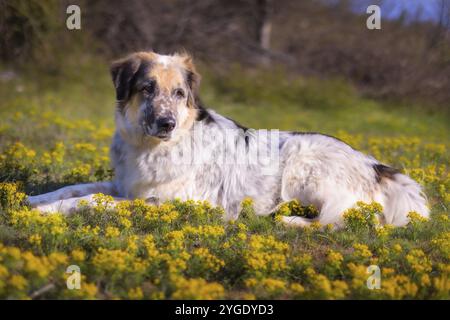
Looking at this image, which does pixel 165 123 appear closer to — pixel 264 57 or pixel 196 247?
pixel 196 247

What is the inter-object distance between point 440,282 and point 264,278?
4.02 feet

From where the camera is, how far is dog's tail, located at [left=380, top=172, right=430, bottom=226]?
5.55 meters

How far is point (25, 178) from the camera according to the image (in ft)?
20.9

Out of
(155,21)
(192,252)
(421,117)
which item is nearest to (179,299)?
(192,252)

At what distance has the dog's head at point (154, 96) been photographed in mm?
5293

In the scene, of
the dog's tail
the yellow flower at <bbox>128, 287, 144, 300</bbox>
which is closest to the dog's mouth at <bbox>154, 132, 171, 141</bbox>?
the yellow flower at <bbox>128, 287, 144, 300</bbox>

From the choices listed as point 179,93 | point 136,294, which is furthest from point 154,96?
point 136,294

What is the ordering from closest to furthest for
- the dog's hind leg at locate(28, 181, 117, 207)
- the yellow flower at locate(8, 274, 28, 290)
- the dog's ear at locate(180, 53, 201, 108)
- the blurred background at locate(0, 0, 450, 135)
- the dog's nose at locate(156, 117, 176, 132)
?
the yellow flower at locate(8, 274, 28, 290)
the dog's nose at locate(156, 117, 176, 132)
the dog's hind leg at locate(28, 181, 117, 207)
the dog's ear at locate(180, 53, 201, 108)
the blurred background at locate(0, 0, 450, 135)

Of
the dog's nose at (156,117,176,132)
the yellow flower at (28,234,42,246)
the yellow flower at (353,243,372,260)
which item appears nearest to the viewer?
the yellow flower at (28,234,42,246)

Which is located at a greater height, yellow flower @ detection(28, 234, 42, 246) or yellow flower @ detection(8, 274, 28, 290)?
yellow flower @ detection(28, 234, 42, 246)

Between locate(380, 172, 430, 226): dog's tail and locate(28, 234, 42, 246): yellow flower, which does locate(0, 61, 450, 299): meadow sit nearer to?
locate(28, 234, 42, 246): yellow flower

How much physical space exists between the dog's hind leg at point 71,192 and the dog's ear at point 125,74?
3.09 ft

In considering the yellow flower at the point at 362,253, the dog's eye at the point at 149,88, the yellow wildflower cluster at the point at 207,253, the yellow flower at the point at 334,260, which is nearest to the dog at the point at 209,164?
the dog's eye at the point at 149,88

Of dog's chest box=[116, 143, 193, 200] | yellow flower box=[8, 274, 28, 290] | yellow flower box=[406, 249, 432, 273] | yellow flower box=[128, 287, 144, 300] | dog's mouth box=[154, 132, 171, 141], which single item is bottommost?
yellow flower box=[128, 287, 144, 300]
